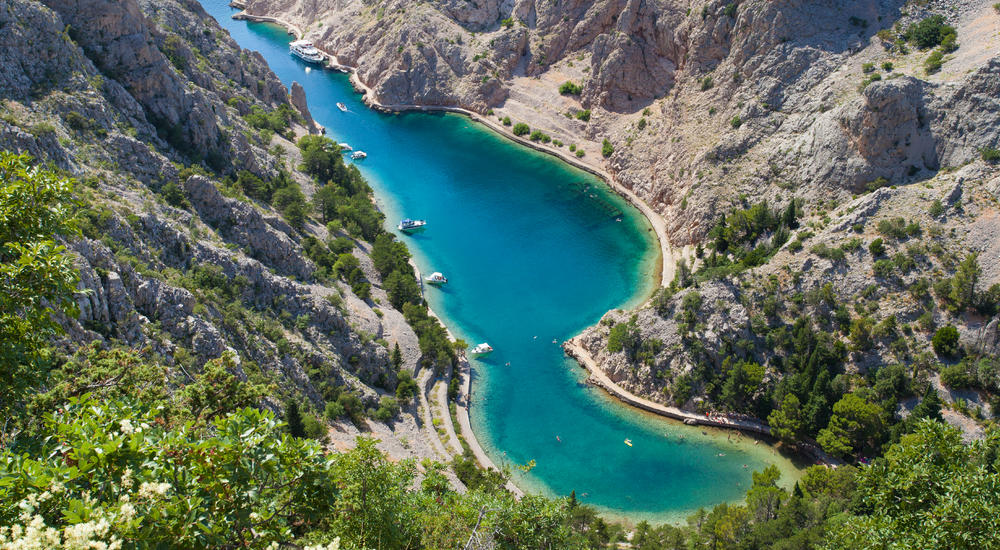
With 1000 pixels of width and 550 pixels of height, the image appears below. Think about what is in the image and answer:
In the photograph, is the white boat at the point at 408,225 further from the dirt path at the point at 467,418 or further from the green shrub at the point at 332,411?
the green shrub at the point at 332,411

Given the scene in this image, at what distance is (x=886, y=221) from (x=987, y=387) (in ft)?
59.3

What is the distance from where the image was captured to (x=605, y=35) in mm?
118625

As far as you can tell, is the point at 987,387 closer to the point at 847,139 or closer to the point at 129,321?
the point at 847,139

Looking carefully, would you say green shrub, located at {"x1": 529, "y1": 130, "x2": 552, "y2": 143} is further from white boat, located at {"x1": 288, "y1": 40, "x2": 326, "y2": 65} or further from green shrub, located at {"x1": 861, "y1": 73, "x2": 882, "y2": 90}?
white boat, located at {"x1": 288, "y1": 40, "x2": 326, "y2": 65}

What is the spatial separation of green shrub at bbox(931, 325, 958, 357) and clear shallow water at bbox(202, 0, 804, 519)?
17362mm

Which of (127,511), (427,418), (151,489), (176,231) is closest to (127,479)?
(151,489)

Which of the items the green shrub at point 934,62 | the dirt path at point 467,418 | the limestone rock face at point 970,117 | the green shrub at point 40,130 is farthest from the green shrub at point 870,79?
the green shrub at point 40,130

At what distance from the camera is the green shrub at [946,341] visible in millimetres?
64250

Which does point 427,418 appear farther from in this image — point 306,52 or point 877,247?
point 306,52

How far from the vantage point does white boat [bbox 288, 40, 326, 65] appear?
509ft

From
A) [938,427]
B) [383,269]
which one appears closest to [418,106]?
[383,269]

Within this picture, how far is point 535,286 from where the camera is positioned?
8906 centimetres

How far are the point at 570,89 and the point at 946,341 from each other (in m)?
76.4

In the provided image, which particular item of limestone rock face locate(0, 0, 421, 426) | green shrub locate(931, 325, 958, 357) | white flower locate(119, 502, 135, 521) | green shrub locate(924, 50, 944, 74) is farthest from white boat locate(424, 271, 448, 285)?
white flower locate(119, 502, 135, 521)
